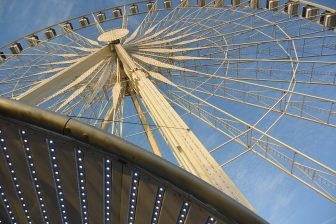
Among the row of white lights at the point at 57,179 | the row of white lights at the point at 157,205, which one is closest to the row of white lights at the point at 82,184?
the row of white lights at the point at 57,179

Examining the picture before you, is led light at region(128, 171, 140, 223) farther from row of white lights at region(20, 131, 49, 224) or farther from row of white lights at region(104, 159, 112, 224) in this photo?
row of white lights at region(20, 131, 49, 224)

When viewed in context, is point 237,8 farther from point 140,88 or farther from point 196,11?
point 140,88

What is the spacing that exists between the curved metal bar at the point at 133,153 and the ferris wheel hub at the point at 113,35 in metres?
14.6

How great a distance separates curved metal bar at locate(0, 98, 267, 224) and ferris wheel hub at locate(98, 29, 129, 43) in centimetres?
1460

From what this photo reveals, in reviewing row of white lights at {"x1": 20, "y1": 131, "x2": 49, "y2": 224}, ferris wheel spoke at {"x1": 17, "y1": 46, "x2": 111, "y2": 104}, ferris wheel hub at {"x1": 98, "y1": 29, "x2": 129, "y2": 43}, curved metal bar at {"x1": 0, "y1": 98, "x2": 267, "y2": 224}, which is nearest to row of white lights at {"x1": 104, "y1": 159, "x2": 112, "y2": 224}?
curved metal bar at {"x1": 0, "y1": 98, "x2": 267, "y2": 224}

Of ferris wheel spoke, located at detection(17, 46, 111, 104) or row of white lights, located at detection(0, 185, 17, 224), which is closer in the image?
row of white lights, located at detection(0, 185, 17, 224)

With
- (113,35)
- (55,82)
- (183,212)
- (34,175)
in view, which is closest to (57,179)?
(34,175)

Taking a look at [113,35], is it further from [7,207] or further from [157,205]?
[157,205]

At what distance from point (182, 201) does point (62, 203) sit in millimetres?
4013

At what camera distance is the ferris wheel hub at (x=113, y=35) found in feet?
75.0

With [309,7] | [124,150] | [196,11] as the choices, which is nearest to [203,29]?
[196,11]

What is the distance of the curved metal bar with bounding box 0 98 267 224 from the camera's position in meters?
8.40

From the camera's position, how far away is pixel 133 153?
8.52 meters

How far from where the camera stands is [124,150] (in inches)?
336
